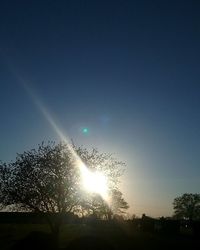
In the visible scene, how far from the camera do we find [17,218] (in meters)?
136

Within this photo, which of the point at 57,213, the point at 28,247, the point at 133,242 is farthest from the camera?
Result: the point at 57,213

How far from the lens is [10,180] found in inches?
2147

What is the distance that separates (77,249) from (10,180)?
3262cm

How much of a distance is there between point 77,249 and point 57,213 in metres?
28.3

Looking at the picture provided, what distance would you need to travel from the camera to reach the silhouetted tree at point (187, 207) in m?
146

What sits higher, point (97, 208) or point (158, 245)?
point (97, 208)

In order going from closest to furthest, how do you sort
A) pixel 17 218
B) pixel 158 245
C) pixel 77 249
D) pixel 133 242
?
pixel 77 249
pixel 158 245
pixel 133 242
pixel 17 218

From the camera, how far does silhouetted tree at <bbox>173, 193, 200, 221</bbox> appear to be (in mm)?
146000

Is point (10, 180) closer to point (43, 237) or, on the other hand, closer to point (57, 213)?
point (57, 213)

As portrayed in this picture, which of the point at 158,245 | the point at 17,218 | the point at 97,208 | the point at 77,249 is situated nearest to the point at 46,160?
the point at 97,208

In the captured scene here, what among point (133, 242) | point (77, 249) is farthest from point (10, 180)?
point (77, 249)

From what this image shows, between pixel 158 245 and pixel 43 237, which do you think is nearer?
pixel 43 237

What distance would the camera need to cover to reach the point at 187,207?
148 metres

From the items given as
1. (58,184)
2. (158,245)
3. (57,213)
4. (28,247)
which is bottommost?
(28,247)
